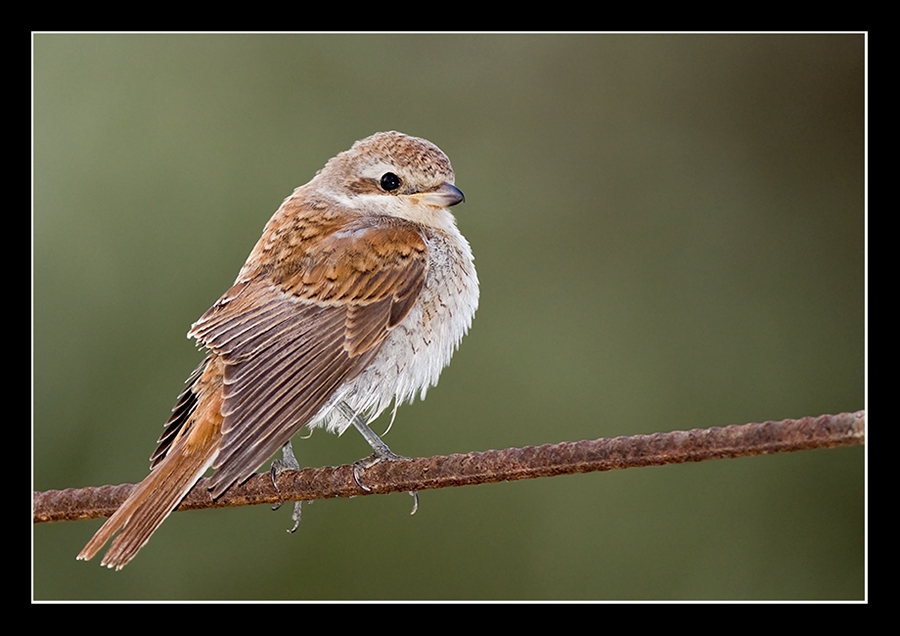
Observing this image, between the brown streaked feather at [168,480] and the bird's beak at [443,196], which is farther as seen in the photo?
the bird's beak at [443,196]

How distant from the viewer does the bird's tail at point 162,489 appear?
9.98 ft

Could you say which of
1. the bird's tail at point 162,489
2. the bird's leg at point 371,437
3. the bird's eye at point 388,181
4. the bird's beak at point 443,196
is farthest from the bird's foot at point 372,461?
the bird's eye at point 388,181

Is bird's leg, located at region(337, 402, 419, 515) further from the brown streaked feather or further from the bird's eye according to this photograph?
the bird's eye

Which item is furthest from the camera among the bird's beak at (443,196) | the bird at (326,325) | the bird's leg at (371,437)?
the bird's beak at (443,196)

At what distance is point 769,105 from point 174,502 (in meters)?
4.99

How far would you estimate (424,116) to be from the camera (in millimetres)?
6512

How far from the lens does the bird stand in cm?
329

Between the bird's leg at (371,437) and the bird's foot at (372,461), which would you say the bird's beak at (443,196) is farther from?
the bird's foot at (372,461)

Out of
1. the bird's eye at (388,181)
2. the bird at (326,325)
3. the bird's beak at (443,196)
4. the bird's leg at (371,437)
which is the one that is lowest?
the bird's leg at (371,437)

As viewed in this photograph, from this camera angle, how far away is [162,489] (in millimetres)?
3211

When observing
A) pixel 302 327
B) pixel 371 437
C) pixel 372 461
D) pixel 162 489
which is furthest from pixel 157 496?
pixel 371 437

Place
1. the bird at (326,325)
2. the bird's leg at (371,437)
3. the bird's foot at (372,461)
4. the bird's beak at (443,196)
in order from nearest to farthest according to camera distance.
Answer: the bird's foot at (372,461)
the bird at (326,325)
the bird's leg at (371,437)
the bird's beak at (443,196)

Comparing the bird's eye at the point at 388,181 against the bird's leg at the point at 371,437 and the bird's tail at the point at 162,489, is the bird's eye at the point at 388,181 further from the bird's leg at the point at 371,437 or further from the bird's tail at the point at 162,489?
the bird's tail at the point at 162,489

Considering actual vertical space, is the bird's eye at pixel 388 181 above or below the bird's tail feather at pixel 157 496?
above
